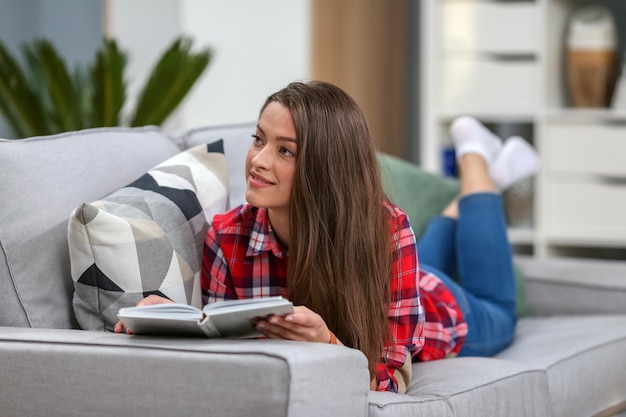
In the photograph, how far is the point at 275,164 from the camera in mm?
1549

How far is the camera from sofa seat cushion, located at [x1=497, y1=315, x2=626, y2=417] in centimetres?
194

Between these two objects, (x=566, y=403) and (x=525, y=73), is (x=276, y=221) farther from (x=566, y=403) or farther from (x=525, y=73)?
(x=525, y=73)

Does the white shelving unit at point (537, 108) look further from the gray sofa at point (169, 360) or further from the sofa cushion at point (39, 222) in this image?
the sofa cushion at point (39, 222)

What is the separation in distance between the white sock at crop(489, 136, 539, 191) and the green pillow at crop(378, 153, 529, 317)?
0.12 meters

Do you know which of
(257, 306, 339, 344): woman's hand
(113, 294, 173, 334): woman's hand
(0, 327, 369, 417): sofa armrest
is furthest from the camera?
(113, 294, 173, 334): woman's hand

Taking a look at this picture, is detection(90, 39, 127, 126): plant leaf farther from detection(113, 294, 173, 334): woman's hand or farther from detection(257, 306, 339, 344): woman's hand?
detection(257, 306, 339, 344): woman's hand

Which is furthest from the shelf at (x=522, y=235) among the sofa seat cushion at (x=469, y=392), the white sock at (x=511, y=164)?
the sofa seat cushion at (x=469, y=392)

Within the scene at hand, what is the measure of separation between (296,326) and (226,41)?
2685 mm

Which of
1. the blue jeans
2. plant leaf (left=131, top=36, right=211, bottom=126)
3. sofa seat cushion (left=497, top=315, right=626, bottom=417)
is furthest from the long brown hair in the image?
plant leaf (left=131, top=36, right=211, bottom=126)

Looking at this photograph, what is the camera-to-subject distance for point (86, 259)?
155 centimetres

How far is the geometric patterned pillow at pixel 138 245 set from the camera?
1.55 m

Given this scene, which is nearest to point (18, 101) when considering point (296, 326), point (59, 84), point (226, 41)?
point (59, 84)

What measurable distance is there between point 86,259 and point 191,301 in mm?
212

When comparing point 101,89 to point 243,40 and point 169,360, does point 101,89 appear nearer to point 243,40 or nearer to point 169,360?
point 243,40
